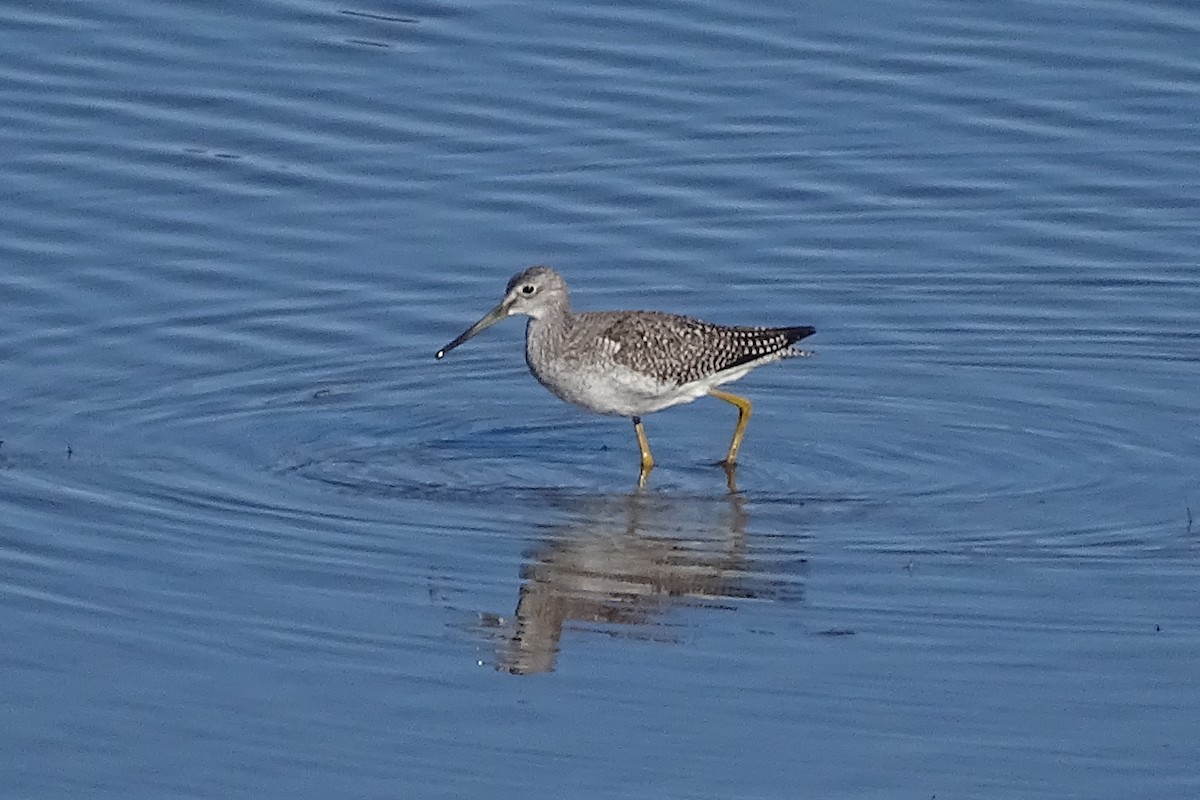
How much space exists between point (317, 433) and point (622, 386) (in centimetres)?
167

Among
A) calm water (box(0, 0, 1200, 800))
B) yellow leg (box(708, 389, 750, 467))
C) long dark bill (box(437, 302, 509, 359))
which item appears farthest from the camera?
long dark bill (box(437, 302, 509, 359))

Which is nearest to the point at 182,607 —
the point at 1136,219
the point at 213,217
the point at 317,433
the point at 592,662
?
the point at 592,662

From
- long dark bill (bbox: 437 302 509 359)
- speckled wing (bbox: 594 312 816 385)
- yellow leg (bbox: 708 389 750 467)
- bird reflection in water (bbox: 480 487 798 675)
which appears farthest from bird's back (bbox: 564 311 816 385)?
bird reflection in water (bbox: 480 487 798 675)

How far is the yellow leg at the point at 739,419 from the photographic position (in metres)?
14.0

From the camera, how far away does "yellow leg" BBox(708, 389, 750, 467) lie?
14.0 metres

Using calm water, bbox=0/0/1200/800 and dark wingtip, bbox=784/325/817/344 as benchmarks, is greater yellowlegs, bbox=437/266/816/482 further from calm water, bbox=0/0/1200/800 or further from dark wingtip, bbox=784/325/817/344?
calm water, bbox=0/0/1200/800

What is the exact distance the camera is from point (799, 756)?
9734 millimetres

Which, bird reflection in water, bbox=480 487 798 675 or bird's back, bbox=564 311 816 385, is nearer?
bird reflection in water, bbox=480 487 798 675

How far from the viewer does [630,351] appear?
548 inches

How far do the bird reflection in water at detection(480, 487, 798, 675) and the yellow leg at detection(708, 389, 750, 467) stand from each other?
0.64 m

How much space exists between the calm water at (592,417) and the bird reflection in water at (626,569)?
3 cm

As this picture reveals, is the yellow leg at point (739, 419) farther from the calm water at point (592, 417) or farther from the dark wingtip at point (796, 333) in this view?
the dark wingtip at point (796, 333)

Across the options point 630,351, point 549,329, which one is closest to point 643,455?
point 630,351

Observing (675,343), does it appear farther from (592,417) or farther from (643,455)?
(592,417)
